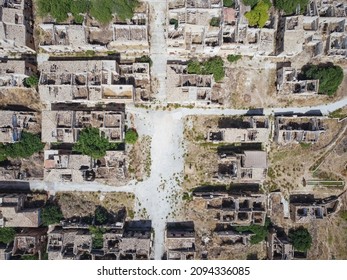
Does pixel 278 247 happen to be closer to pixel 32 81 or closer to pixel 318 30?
pixel 318 30

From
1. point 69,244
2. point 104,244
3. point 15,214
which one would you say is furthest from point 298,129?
point 15,214

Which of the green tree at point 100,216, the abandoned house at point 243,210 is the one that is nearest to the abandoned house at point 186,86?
the abandoned house at point 243,210

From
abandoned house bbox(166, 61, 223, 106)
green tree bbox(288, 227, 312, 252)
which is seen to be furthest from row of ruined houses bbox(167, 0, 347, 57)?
green tree bbox(288, 227, 312, 252)

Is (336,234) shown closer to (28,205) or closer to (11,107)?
(28,205)

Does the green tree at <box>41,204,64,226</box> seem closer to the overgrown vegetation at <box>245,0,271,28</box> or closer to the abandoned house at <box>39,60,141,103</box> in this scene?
the abandoned house at <box>39,60,141,103</box>
